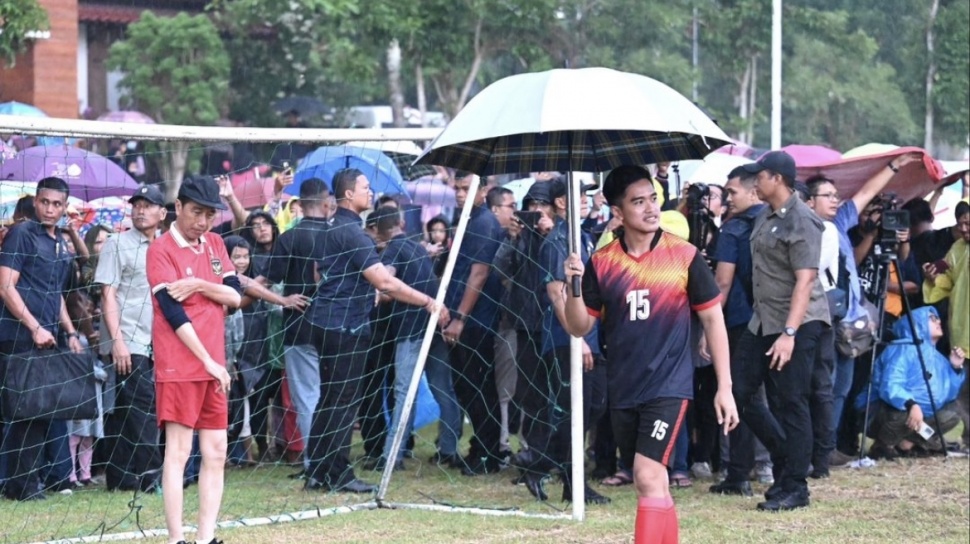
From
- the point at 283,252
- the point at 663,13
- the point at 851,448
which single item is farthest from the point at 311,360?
the point at 663,13

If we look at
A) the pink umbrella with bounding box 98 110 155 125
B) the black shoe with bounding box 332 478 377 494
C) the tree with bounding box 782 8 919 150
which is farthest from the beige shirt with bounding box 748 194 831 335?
the pink umbrella with bounding box 98 110 155 125

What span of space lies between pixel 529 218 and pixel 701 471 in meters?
2.22

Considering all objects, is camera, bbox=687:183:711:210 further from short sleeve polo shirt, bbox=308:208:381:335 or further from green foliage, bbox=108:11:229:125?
green foliage, bbox=108:11:229:125

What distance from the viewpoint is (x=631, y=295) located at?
6148 mm

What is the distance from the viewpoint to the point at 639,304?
6.13 meters

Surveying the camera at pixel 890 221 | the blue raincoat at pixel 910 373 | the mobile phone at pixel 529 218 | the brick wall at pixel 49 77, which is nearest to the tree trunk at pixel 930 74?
the camera at pixel 890 221

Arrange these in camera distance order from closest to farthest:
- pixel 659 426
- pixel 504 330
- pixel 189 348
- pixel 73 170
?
pixel 659 426 < pixel 189 348 < pixel 73 170 < pixel 504 330

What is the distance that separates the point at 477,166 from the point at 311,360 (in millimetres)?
2612

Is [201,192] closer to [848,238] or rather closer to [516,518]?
[516,518]

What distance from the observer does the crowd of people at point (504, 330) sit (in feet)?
20.9

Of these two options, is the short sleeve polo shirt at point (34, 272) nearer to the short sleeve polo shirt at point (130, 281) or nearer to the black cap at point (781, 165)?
the short sleeve polo shirt at point (130, 281)

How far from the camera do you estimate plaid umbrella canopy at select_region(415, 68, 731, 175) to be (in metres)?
6.34

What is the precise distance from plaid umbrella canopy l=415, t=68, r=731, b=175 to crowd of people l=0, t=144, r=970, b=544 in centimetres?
32

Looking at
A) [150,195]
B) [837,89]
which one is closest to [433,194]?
[150,195]
